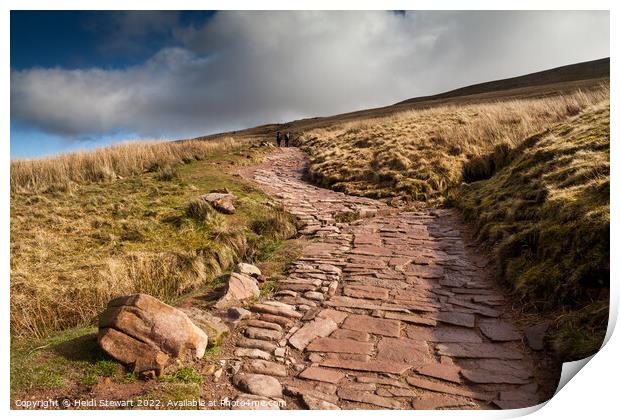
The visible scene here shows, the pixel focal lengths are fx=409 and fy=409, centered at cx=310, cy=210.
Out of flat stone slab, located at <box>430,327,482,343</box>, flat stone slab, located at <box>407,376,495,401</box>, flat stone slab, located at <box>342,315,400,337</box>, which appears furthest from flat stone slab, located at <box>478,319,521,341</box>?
flat stone slab, located at <box>407,376,495,401</box>

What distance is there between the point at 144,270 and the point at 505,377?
4963mm

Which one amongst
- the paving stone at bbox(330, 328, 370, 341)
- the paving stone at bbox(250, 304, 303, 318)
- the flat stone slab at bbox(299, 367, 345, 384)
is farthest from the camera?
the paving stone at bbox(250, 304, 303, 318)

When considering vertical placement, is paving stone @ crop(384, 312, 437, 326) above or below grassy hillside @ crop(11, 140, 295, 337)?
below

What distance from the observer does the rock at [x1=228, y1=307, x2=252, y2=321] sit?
14.6 feet

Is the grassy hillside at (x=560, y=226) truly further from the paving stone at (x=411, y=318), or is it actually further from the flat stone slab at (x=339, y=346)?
the flat stone slab at (x=339, y=346)

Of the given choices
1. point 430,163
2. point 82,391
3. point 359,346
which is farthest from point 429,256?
point 430,163

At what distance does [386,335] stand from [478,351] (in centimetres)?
88

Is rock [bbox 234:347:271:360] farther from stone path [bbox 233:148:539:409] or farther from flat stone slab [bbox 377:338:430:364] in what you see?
flat stone slab [bbox 377:338:430:364]

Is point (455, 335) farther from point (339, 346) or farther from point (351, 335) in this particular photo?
point (339, 346)

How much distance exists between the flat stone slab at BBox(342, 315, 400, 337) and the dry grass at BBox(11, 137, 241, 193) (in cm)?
959

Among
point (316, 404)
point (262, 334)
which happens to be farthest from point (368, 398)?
point (262, 334)

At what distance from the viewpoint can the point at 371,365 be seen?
362 centimetres

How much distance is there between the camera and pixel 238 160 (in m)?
17.5

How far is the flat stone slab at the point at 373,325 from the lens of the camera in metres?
4.27
